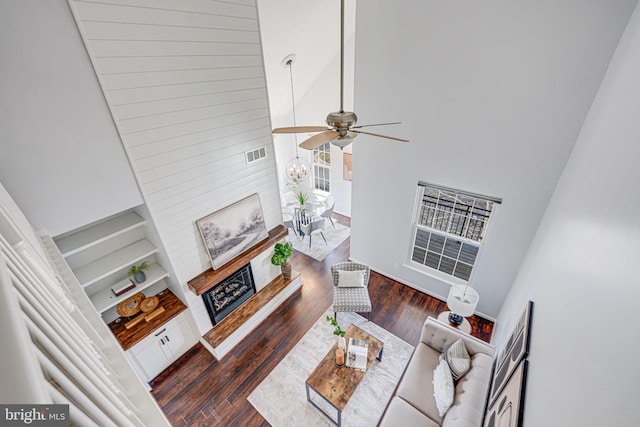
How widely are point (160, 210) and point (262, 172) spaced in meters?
1.54

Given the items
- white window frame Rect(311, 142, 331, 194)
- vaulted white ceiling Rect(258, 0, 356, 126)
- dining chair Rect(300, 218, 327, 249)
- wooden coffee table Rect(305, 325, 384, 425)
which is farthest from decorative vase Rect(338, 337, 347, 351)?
white window frame Rect(311, 142, 331, 194)

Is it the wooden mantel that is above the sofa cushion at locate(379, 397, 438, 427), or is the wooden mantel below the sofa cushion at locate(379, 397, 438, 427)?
above

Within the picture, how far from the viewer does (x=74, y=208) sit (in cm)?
272

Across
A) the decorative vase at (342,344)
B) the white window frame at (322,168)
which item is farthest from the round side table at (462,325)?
the white window frame at (322,168)

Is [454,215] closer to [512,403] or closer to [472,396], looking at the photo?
[472,396]

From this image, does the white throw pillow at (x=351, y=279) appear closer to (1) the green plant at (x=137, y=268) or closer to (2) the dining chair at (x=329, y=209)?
(2) the dining chair at (x=329, y=209)

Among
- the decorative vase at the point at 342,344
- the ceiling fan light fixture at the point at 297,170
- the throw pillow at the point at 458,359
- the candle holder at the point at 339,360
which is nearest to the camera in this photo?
the throw pillow at the point at 458,359

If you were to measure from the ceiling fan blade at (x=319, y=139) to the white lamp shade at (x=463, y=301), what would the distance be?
3.04 m

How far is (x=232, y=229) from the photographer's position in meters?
4.14

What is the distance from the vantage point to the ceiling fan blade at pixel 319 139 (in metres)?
2.23

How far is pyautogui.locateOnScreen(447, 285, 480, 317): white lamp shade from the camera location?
389cm

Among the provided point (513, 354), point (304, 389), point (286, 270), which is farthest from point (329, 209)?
point (513, 354)

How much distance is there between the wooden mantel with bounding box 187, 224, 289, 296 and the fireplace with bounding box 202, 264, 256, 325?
271 millimetres

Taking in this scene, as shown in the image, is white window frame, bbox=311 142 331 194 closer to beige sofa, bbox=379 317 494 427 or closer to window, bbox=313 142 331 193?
window, bbox=313 142 331 193
